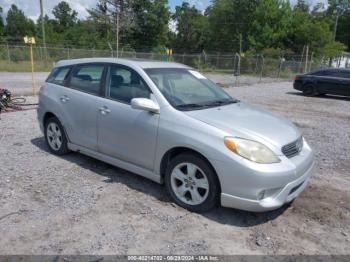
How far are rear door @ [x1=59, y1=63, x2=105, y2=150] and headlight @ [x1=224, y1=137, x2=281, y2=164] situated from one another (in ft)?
6.96

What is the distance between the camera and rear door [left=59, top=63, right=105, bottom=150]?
15.6ft

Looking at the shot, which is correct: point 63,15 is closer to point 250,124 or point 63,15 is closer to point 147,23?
point 147,23

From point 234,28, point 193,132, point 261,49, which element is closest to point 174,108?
point 193,132

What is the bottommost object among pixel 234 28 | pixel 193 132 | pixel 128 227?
pixel 128 227

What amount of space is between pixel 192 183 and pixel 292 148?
1.17 metres

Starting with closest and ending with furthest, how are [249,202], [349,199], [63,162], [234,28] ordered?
[249,202] → [349,199] → [63,162] → [234,28]

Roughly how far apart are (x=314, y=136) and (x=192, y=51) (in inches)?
2557

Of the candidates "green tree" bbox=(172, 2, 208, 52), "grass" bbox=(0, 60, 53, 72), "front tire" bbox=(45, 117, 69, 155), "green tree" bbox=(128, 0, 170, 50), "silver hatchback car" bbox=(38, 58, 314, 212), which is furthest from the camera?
"green tree" bbox=(172, 2, 208, 52)

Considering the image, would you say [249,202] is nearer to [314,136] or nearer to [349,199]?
[349,199]

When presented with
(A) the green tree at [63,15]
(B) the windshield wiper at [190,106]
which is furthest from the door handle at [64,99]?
(A) the green tree at [63,15]

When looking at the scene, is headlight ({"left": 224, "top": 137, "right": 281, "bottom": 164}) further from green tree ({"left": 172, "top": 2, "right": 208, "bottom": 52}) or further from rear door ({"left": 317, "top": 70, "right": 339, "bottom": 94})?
green tree ({"left": 172, "top": 2, "right": 208, "bottom": 52})

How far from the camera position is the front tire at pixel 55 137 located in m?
5.40

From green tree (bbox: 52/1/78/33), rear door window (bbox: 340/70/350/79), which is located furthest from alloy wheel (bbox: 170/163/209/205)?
green tree (bbox: 52/1/78/33)

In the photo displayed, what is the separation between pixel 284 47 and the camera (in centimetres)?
4356
